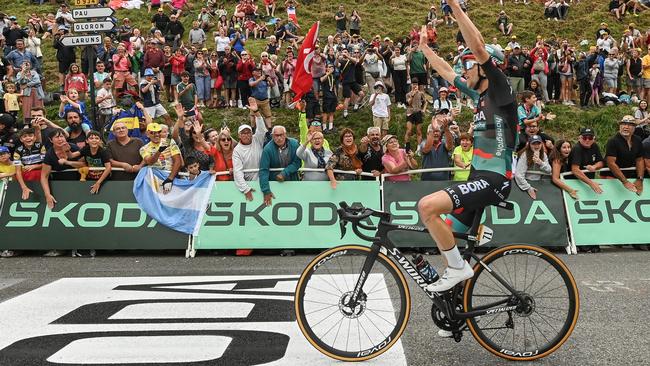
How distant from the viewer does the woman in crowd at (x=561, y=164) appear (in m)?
11.0

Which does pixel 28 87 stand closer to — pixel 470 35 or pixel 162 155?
pixel 162 155

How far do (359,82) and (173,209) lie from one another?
10083 millimetres

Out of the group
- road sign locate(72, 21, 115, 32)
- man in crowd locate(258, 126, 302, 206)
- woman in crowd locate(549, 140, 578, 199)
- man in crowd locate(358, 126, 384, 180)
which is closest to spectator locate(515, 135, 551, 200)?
woman in crowd locate(549, 140, 578, 199)

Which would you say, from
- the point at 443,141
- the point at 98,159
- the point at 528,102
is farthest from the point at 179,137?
the point at 528,102

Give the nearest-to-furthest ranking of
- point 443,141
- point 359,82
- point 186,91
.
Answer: point 443,141, point 186,91, point 359,82

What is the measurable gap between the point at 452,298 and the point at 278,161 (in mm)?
6302

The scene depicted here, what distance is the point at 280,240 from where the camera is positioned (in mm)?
10484

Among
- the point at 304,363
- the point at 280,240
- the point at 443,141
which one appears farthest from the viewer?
the point at 443,141

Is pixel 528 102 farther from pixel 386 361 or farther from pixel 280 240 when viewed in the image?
pixel 386 361

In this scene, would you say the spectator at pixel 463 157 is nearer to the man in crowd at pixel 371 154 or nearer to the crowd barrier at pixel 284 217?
the crowd barrier at pixel 284 217

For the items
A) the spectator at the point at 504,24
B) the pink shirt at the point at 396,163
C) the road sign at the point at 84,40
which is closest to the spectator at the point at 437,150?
the pink shirt at the point at 396,163

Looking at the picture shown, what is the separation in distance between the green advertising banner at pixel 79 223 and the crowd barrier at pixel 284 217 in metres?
0.02

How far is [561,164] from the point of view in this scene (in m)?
11.3

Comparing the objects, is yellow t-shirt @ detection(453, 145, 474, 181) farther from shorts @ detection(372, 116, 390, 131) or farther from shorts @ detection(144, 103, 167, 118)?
shorts @ detection(144, 103, 167, 118)
